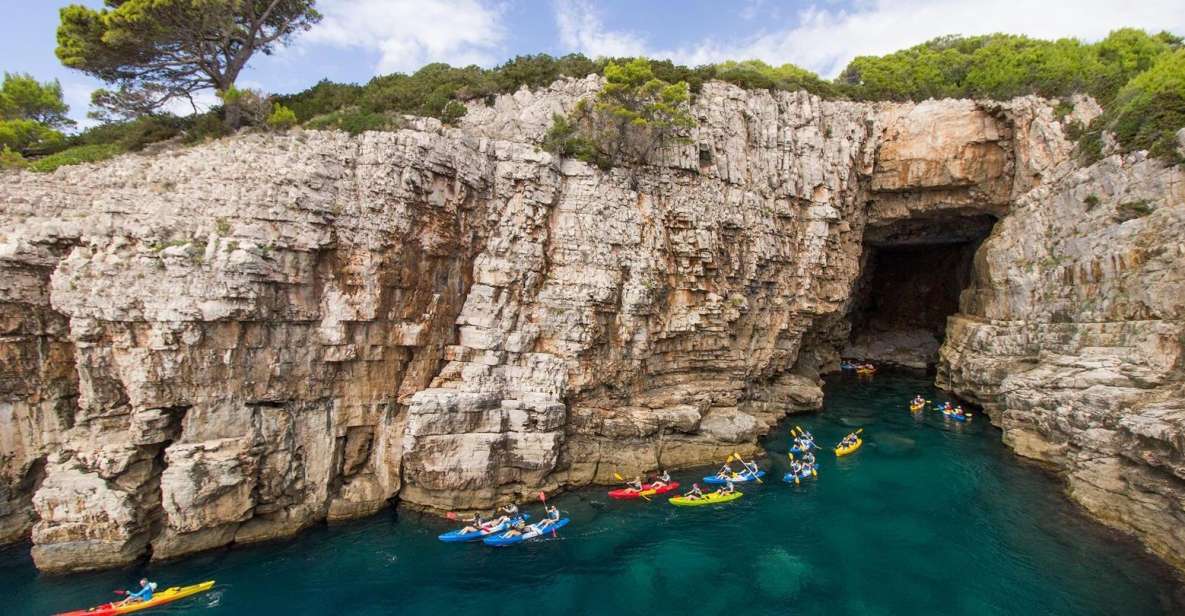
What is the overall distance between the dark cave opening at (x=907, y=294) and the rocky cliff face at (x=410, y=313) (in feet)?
43.7

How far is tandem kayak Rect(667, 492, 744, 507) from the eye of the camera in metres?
24.5

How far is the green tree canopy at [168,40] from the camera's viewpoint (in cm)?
2498

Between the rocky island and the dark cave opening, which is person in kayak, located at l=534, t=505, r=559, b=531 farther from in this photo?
the dark cave opening

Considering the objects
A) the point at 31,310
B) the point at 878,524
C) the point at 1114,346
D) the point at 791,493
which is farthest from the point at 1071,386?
the point at 31,310

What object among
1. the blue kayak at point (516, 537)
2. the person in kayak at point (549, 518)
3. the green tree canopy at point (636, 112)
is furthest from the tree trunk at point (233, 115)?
the person in kayak at point (549, 518)

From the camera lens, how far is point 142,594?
1772cm

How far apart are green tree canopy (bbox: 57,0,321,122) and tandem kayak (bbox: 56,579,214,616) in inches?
912

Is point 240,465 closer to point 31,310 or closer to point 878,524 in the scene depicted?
point 31,310

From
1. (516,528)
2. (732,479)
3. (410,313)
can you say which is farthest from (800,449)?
(410,313)

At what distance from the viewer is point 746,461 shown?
2869 cm

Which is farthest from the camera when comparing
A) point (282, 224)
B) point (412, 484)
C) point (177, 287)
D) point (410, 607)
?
point (412, 484)

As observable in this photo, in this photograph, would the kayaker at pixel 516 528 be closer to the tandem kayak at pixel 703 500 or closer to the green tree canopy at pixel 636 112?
the tandem kayak at pixel 703 500

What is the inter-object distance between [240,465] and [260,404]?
249 cm

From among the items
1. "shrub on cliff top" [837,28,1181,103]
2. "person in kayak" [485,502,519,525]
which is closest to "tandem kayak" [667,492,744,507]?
"person in kayak" [485,502,519,525]
